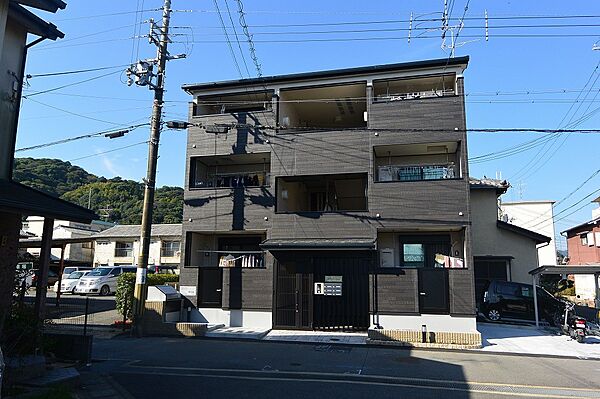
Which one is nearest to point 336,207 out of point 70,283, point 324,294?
point 324,294

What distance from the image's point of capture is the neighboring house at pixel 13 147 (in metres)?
8.10

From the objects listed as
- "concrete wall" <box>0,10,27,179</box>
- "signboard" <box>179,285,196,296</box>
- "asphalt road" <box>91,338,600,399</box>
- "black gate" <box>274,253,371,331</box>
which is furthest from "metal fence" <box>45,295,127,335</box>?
"black gate" <box>274,253,371,331</box>

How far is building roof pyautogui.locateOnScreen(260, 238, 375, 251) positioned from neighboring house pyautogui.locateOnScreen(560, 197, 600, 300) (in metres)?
22.4

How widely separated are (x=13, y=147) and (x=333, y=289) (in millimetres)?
10873

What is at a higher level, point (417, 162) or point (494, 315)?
point (417, 162)

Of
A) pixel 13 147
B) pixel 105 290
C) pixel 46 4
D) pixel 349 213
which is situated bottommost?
pixel 105 290

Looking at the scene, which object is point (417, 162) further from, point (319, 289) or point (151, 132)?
point (151, 132)

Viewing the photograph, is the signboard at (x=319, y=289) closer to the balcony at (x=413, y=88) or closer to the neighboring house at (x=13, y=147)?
the balcony at (x=413, y=88)

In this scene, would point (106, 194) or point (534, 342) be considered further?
point (106, 194)

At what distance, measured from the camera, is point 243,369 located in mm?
9695

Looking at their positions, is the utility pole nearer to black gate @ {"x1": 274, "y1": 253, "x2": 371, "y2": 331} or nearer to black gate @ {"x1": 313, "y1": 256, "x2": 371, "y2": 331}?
black gate @ {"x1": 274, "y1": 253, "x2": 371, "y2": 331}

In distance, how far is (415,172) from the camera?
17.1 meters

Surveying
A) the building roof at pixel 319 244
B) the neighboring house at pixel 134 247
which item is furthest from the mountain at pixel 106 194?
the building roof at pixel 319 244

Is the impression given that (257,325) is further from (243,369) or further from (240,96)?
(240,96)
